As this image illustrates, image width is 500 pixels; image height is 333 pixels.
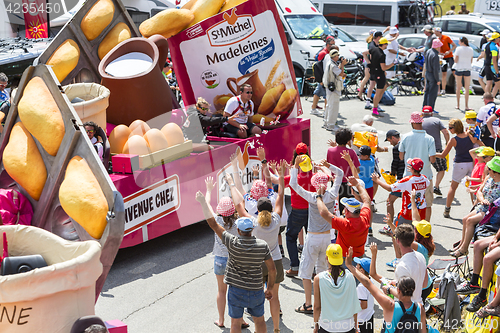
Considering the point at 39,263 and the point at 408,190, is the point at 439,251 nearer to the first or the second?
the point at 408,190

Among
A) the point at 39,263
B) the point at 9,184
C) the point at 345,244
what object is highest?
the point at 39,263

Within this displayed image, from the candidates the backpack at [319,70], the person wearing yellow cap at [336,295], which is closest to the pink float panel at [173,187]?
the person wearing yellow cap at [336,295]

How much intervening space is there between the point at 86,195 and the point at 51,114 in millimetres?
1038

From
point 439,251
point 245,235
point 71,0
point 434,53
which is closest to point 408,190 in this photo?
point 439,251

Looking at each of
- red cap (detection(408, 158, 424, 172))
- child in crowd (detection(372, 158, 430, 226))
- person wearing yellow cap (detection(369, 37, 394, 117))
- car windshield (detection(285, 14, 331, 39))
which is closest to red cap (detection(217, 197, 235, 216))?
child in crowd (detection(372, 158, 430, 226))

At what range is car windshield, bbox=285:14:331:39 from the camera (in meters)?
16.9

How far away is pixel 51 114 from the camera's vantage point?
462cm

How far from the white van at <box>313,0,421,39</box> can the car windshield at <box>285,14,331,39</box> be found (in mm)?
4485

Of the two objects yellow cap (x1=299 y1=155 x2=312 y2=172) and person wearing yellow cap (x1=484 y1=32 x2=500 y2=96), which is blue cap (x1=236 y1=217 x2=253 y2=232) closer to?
yellow cap (x1=299 y1=155 x2=312 y2=172)

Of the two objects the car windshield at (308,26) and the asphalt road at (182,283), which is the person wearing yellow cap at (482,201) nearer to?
the asphalt road at (182,283)

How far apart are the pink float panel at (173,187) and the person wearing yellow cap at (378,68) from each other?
6.22 meters

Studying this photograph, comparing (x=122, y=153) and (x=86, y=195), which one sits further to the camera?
(x=122, y=153)

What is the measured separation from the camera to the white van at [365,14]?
833 inches

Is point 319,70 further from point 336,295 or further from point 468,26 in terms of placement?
point 336,295
